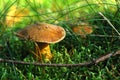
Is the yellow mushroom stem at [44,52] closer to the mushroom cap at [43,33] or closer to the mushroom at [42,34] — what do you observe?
the mushroom at [42,34]

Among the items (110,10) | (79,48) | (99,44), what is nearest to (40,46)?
(79,48)

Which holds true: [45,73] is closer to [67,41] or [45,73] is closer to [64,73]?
[64,73]

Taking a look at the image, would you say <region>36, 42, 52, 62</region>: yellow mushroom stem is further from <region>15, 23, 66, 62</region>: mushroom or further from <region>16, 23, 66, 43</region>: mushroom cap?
<region>16, 23, 66, 43</region>: mushroom cap

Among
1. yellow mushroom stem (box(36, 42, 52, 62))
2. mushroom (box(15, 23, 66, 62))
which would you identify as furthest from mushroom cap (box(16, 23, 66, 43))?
yellow mushroom stem (box(36, 42, 52, 62))

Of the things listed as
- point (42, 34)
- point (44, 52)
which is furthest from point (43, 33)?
point (44, 52)

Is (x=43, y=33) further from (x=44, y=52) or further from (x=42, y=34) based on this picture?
(x=44, y=52)

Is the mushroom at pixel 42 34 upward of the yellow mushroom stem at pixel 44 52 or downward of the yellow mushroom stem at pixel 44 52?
upward

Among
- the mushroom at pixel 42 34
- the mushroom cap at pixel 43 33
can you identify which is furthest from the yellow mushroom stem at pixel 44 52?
the mushroom cap at pixel 43 33

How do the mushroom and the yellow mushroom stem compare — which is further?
the yellow mushroom stem
